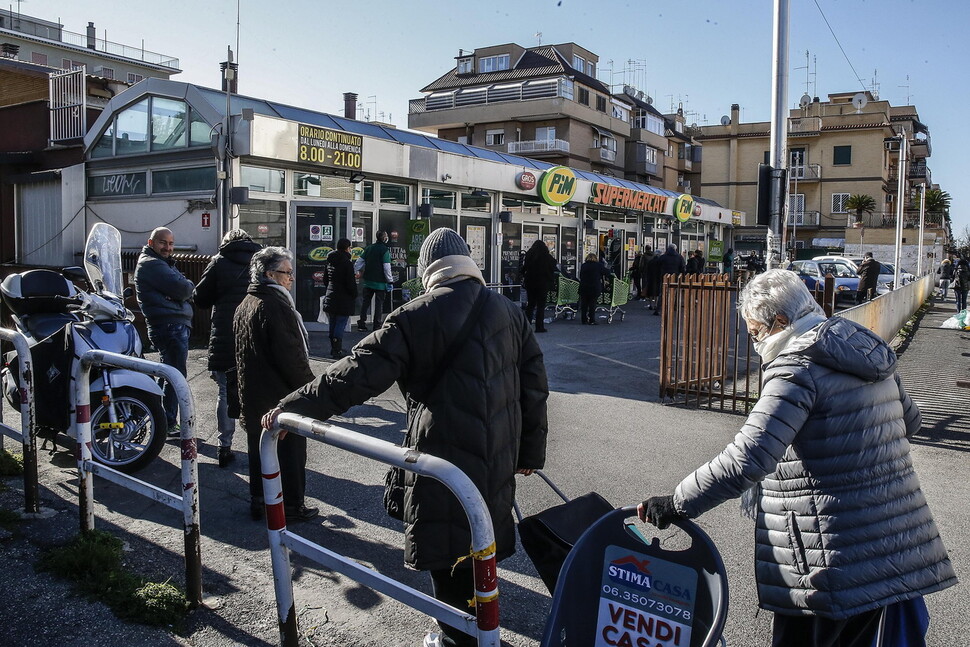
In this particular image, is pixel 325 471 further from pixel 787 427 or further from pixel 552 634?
pixel 787 427

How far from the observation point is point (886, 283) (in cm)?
3112

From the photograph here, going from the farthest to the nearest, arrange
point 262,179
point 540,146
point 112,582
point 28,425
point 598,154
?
point 598,154, point 540,146, point 262,179, point 28,425, point 112,582

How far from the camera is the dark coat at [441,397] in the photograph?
3.02 m

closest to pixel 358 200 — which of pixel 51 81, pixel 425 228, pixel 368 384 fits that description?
pixel 425 228

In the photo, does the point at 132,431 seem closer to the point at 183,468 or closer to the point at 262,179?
the point at 183,468

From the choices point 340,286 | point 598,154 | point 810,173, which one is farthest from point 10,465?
point 810,173

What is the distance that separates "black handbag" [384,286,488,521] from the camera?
3.07m

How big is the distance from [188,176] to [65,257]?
4408 mm

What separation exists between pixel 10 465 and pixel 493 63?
204ft

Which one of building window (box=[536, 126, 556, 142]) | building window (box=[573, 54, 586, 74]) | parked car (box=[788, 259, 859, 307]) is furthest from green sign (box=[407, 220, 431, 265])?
building window (box=[573, 54, 586, 74])

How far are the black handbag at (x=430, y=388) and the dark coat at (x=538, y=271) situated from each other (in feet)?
38.5

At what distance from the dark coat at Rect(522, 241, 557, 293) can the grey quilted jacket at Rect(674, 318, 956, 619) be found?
12.3 m

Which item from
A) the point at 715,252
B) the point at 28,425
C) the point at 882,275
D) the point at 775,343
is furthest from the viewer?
the point at 715,252

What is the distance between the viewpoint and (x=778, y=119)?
9.85 metres
